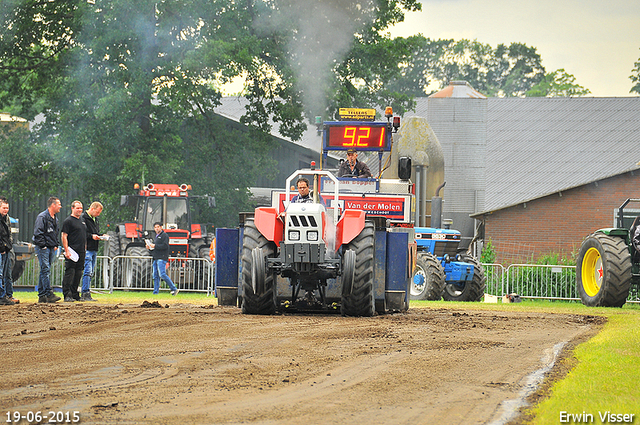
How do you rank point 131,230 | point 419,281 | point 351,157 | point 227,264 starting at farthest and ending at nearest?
point 131,230 < point 419,281 < point 351,157 < point 227,264

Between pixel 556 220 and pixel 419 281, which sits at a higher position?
pixel 556 220

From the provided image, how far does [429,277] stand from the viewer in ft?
69.2

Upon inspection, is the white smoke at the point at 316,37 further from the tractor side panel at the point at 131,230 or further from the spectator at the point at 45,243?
the spectator at the point at 45,243

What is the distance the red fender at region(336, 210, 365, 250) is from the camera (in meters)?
12.7

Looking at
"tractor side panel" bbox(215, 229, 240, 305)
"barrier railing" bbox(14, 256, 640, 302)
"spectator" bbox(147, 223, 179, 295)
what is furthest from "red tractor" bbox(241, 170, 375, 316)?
"barrier railing" bbox(14, 256, 640, 302)

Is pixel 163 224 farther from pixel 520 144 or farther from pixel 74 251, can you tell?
pixel 520 144

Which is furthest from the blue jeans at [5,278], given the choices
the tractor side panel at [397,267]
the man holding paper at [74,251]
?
the tractor side panel at [397,267]

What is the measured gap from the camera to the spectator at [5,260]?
1567 centimetres

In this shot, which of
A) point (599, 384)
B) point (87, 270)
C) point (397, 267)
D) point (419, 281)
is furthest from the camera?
point (419, 281)

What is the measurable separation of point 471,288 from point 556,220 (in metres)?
10.9

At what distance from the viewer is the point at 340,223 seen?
12.8m

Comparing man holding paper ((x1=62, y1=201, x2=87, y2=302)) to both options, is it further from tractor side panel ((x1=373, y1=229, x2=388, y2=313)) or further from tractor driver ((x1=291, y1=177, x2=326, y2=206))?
tractor side panel ((x1=373, y1=229, x2=388, y2=313))

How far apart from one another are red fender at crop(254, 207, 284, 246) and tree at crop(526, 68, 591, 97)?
71.8 meters

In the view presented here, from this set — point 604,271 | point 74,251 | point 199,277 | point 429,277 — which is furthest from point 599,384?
point 199,277
